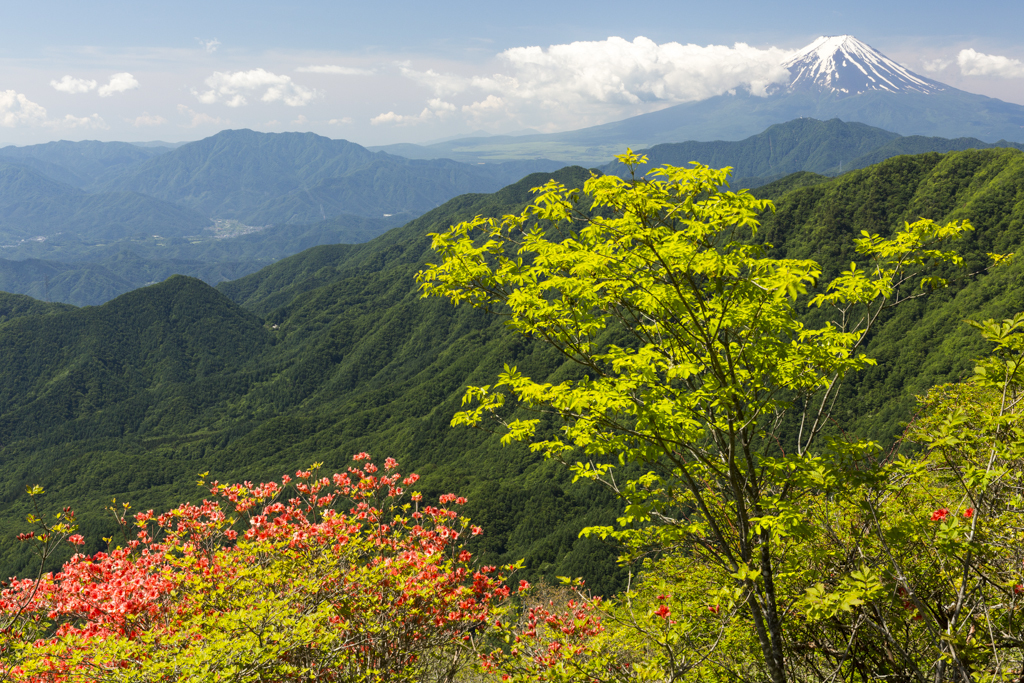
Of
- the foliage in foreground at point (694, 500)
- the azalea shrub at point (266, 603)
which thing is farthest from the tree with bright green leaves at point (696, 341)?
the azalea shrub at point (266, 603)

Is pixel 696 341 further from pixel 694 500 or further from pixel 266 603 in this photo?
pixel 266 603

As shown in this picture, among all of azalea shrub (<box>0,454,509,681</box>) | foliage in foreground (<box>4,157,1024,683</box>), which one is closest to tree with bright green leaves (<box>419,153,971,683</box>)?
foliage in foreground (<box>4,157,1024,683</box>)

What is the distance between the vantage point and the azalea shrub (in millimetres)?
9516

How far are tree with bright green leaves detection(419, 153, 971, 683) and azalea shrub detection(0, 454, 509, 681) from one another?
4.87 meters

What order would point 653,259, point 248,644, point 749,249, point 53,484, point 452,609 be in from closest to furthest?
point 653,259 → point 749,249 → point 248,644 → point 452,609 → point 53,484

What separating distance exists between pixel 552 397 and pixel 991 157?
8528 inches

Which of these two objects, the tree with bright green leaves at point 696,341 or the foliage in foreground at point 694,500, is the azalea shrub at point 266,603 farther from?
the tree with bright green leaves at point 696,341

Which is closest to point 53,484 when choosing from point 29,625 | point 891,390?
point 29,625

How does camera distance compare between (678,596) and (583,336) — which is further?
(678,596)

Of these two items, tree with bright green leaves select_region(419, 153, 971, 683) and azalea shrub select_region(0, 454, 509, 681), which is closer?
tree with bright green leaves select_region(419, 153, 971, 683)

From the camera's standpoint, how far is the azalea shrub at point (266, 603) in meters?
9.52

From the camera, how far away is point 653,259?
739 centimetres

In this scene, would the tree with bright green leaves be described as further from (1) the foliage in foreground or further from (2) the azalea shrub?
(2) the azalea shrub

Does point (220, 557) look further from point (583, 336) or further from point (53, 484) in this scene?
point (53, 484)
